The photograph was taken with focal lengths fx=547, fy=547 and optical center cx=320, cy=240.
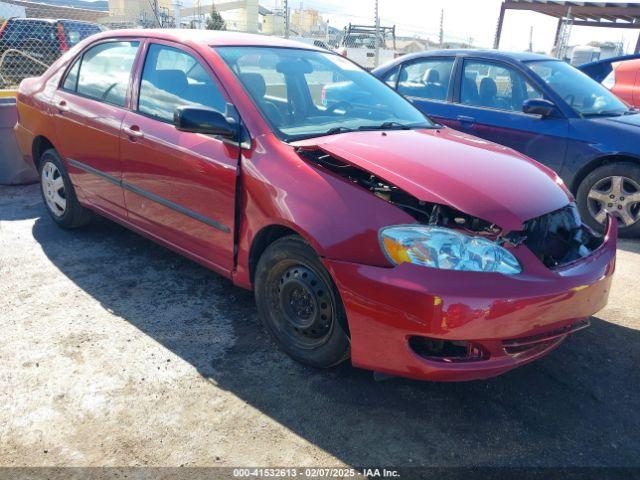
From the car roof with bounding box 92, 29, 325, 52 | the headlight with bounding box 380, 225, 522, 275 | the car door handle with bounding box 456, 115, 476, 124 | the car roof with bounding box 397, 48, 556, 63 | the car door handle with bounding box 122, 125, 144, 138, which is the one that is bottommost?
the headlight with bounding box 380, 225, 522, 275

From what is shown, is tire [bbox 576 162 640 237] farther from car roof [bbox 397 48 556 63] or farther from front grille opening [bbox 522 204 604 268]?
front grille opening [bbox 522 204 604 268]

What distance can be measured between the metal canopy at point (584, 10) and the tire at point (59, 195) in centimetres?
1003

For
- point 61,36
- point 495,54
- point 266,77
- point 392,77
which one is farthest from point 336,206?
point 61,36

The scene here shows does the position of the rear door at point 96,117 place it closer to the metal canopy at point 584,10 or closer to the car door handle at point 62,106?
the car door handle at point 62,106

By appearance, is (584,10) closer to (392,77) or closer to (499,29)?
(499,29)

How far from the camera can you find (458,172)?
8.61 feet

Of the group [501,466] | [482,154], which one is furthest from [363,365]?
[482,154]

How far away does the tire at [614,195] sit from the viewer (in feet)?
15.5

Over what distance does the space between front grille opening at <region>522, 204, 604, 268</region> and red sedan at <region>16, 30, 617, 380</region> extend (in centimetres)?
1

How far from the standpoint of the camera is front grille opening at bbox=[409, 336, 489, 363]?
2.31 metres

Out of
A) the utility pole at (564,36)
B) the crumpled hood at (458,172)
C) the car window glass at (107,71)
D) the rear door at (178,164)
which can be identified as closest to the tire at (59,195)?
the car window glass at (107,71)

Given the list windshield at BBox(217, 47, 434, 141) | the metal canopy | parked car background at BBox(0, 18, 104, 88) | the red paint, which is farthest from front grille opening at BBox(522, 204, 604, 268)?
parked car background at BBox(0, 18, 104, 88)

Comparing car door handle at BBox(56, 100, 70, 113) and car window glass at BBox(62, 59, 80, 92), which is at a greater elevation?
car window glass at BBox(62, 59, 80, 92)

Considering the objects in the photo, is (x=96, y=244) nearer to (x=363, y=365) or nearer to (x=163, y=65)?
(x=163, y=65)
